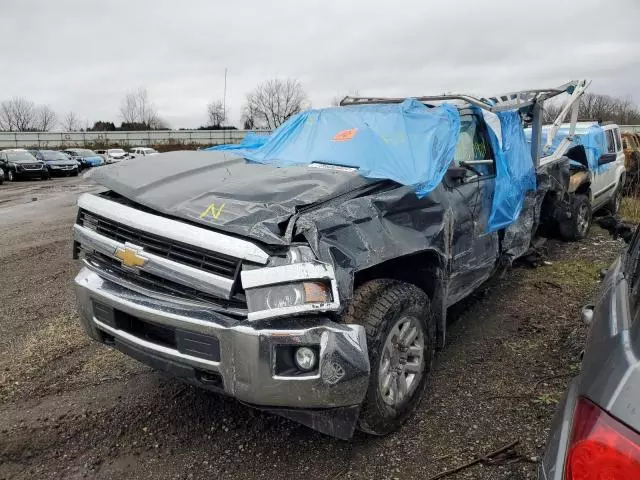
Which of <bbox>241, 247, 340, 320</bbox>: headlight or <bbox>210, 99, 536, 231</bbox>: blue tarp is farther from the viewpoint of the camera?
<bbox>210, 99, 536, 231</bbox>: blue tarp

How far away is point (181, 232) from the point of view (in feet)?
8.35

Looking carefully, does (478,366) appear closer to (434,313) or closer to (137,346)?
(434,313)

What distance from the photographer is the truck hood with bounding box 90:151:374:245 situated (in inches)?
98.7

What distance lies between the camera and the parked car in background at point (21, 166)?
23.9 meters

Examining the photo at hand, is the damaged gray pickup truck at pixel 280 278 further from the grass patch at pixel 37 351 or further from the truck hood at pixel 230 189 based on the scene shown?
the grass patch at pixel 37 351

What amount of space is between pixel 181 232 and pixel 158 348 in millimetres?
616

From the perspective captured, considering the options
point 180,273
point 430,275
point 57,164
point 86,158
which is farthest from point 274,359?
point 86,158

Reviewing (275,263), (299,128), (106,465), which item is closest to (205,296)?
(275,263)

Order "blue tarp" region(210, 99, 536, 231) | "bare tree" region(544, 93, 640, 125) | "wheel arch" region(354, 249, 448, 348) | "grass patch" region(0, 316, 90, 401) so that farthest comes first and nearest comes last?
"bare tree" region(544, 93, 640, 125)
"grass patch" region(0, 316, 90, 401)
"blue tarp" region(210, 99, 536, 231)
"wheel arch" region(354, 249, 448, 348)

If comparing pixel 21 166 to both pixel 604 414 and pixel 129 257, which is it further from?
pixel 604 414

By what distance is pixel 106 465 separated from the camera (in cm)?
277

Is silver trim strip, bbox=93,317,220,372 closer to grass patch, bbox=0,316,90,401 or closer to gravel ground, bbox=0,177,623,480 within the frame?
gravel ground, bbox=0,177,623,480

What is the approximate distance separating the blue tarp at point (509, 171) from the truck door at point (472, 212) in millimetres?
63

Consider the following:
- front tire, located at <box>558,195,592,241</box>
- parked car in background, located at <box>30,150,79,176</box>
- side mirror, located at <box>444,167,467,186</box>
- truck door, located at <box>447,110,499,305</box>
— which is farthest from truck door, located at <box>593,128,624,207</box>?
parked car in background, located at <box>30,150,79,176</box>
